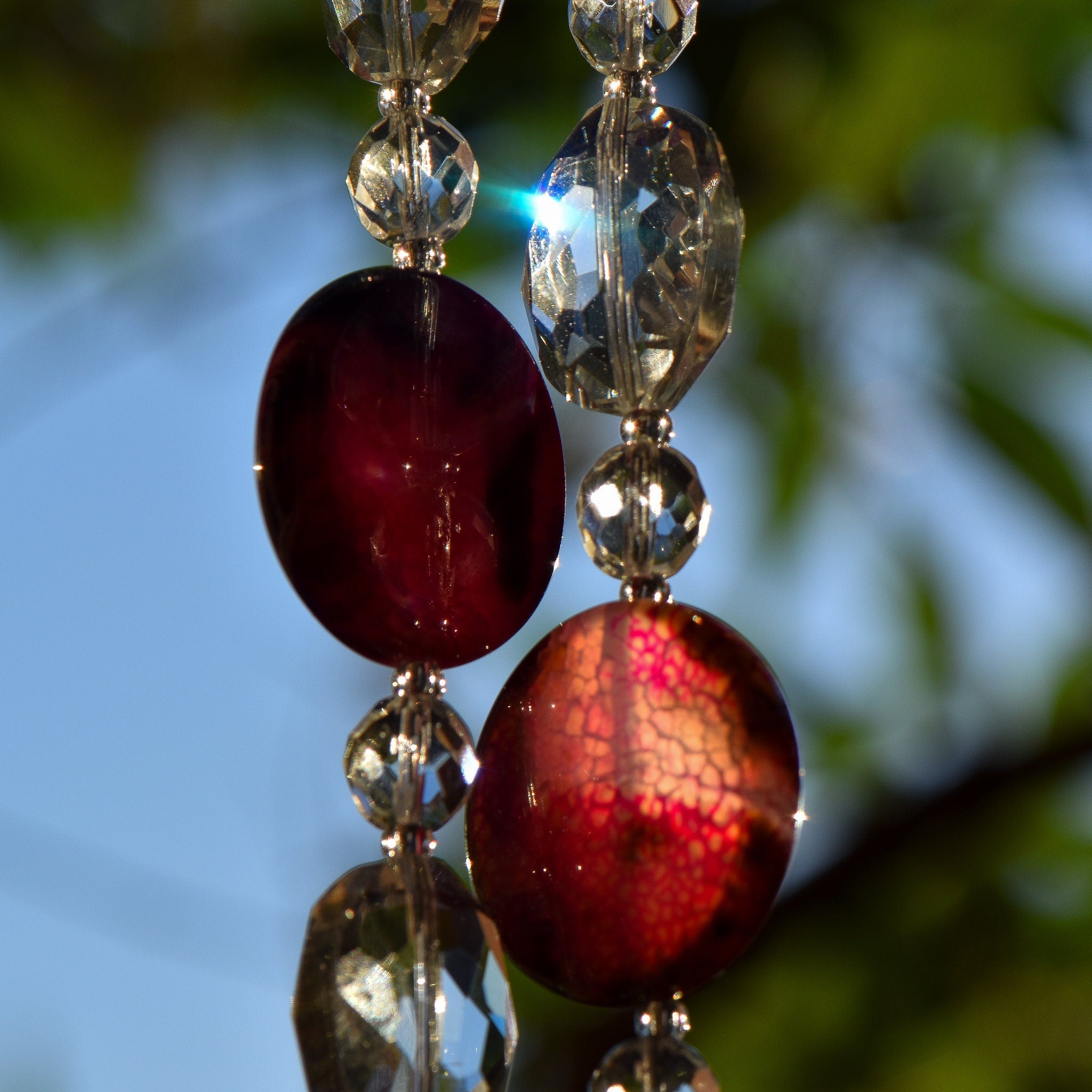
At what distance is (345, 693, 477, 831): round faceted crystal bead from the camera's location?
20 cm

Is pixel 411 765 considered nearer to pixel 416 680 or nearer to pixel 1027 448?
pixel 416 680

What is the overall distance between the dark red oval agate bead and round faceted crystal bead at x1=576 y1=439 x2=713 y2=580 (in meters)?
0.01

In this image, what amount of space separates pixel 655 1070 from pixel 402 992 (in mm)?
41

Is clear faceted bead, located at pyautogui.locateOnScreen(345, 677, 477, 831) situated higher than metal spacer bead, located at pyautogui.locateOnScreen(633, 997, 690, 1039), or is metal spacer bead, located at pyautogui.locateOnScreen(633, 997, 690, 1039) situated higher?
clear faceted bead, located at pyautogui.locateOnScreen(345, 677, 477, 831)

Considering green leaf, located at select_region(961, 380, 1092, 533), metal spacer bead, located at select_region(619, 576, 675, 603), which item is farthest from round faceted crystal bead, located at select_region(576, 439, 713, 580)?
green leaf, located at select_region(961, 380, 1092, 533)

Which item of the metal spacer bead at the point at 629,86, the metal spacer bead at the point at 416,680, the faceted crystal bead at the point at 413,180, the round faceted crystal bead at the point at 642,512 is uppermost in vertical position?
the metal spacer bead at the point at 629,86

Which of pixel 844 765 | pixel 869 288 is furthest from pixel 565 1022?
pixel 869 288

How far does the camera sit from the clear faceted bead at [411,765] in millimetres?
199

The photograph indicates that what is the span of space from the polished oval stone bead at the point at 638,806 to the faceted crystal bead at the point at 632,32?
0.27 ft

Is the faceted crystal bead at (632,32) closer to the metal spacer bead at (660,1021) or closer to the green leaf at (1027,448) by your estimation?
the metal spacer bead at (660,1021)

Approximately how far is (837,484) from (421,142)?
340 millimetres

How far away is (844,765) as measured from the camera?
0.53m

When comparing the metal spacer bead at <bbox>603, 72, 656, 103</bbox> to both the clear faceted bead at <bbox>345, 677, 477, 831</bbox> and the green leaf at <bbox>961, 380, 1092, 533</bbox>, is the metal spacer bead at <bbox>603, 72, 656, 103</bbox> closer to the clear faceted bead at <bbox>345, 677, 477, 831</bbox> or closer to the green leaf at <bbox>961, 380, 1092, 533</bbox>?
the clear faceted bead at <bbox>345, 677, 477, 831</bbox>

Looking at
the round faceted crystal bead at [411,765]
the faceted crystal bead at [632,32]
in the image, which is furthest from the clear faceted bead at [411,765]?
the faceted crystal bead at [632,32]
